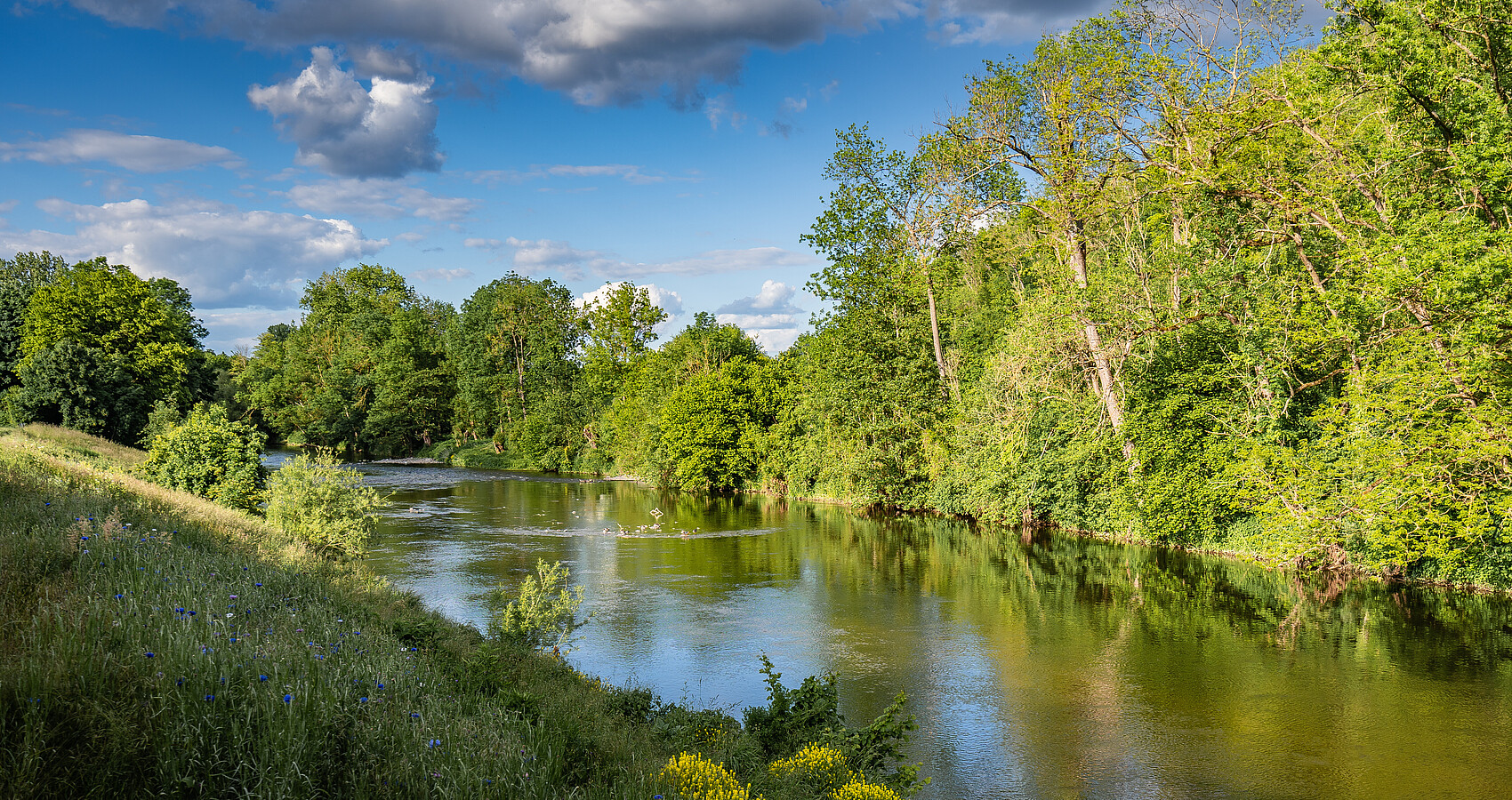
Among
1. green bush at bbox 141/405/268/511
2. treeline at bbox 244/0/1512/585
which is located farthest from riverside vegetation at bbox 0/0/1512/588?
green bush at bbox 141/405/268/511

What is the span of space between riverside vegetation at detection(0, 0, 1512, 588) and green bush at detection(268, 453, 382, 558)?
66.9 feet

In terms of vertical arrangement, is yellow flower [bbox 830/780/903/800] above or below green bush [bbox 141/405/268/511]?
Result: below

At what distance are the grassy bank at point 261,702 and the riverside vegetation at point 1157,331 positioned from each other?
16012 millimetres

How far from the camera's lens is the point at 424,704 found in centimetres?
654

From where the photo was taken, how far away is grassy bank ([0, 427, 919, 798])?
4.58 m

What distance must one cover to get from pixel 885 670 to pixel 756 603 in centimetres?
A: 586

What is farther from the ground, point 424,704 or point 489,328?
point 489,328

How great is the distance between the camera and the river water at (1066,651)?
10.9 m

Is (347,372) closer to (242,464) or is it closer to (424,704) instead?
(242,464)

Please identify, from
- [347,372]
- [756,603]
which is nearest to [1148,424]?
[756,603]

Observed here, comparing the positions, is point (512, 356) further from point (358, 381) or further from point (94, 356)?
point (94, 356)

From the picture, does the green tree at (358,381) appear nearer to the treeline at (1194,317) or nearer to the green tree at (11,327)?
the green tree at (11,327)

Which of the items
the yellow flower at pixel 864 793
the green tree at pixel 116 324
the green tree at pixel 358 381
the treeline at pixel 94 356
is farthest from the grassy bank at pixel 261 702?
the green tree at pixel 358 381

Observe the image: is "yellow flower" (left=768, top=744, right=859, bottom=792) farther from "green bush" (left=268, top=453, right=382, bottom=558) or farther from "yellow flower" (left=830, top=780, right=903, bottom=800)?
"green bush" (left=268, top=453, right=382, bottom=558)
